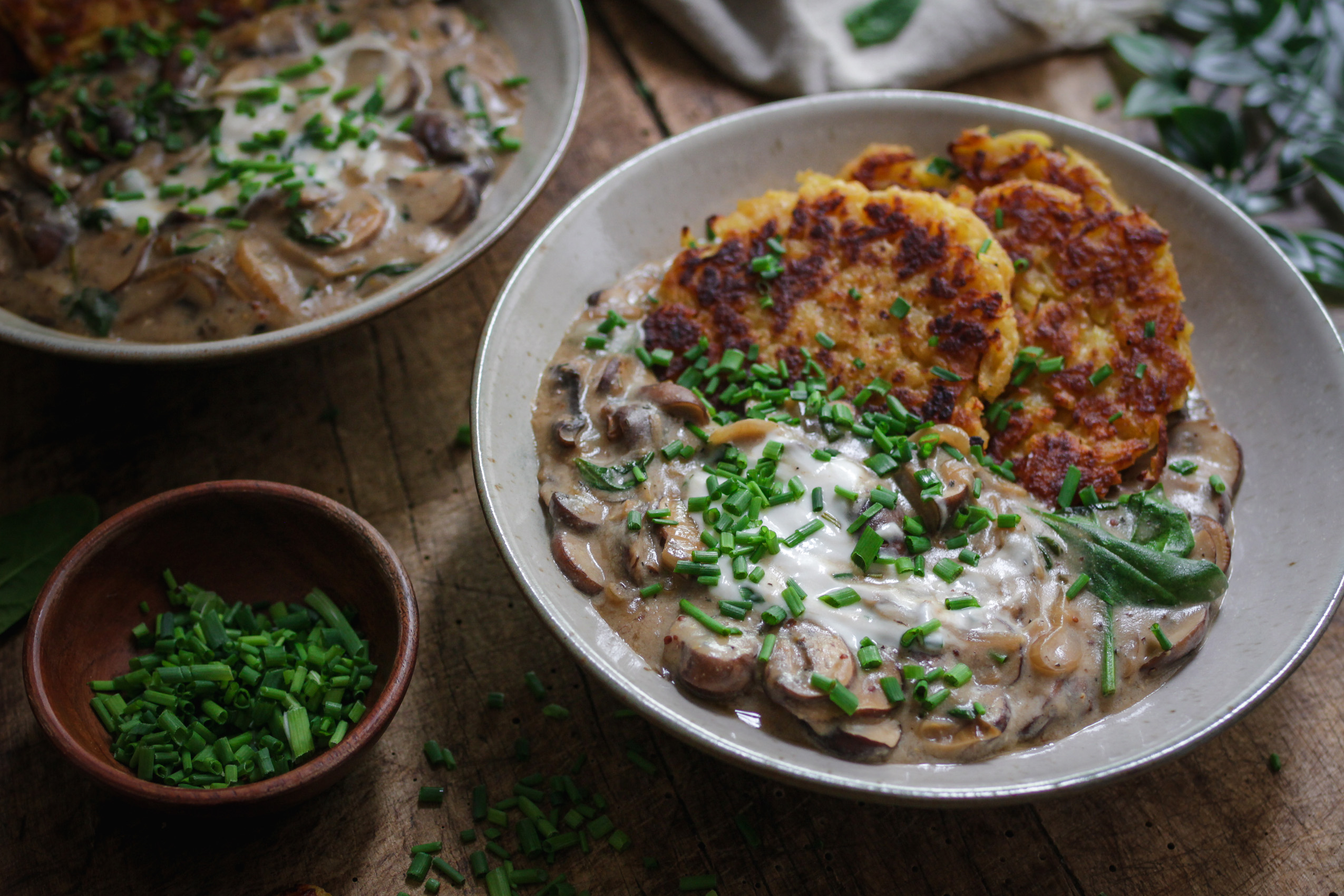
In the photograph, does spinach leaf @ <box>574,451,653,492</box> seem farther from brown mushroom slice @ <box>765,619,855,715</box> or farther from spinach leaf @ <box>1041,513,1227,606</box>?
spinach leaf @ <box>1041,513,1227,606</box>

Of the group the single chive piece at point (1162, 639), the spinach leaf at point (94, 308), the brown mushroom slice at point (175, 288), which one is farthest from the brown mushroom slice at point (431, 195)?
the single chive piece at point (1162, 639)

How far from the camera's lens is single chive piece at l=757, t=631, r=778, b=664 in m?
2.10

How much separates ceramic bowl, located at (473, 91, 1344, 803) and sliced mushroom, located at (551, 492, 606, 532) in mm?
76

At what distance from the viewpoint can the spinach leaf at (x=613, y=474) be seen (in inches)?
95.6

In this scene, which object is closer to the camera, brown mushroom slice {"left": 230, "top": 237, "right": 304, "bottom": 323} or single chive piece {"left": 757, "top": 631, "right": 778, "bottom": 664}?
single chive piece {"left": 757, "top": 631, "right": 778, "bottom": 664}

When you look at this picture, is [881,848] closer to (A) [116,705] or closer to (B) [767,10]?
(A) [116,705]

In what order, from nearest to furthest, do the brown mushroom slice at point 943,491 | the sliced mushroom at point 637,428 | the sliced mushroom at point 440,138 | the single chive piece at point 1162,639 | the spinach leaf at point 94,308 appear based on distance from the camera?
the single chive piece at point 1162,639 < the brown mushroom slice at point 943,491 < the sliced mushroom at point 637,428 < the spinach leaf at point 94,308 < the sliced mushroom at point 440,138

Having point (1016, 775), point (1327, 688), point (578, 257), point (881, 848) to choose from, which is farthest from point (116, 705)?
point (1327, 688)

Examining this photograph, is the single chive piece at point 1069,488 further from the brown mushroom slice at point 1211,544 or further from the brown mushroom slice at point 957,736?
the brown mushroom slice at point 957,736

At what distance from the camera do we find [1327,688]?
263 cm

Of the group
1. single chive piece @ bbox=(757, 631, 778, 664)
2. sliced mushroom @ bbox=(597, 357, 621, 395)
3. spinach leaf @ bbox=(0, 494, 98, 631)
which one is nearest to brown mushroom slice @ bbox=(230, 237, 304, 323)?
spinach leaf @ bbox=(0, 494, 98, 631)

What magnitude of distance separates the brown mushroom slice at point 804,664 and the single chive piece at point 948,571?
0.32 m

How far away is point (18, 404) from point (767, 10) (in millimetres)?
3179

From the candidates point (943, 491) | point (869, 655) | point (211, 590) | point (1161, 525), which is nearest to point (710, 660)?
point (869, 655)
